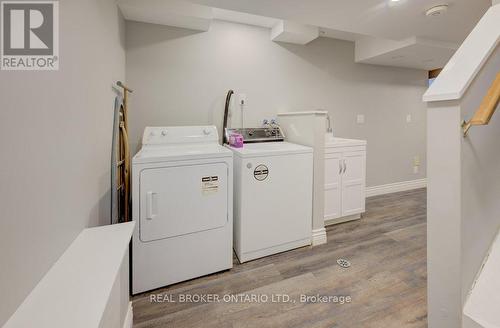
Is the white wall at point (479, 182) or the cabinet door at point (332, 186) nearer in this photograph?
the white wall at point (479, 182)

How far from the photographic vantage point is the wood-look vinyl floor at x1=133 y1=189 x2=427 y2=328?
4.57 ft

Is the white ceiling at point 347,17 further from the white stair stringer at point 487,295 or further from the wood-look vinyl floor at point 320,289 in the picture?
the wood-look vinyl floor at point 320,289

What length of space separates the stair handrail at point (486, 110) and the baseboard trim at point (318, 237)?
1.65m

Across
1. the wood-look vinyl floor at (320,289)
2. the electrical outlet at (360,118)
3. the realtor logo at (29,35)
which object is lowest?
the wood-look vinyl floor at (320,289)

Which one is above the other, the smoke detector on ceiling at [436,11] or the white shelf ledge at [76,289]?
the smoke detector on ceiling at [436,11]

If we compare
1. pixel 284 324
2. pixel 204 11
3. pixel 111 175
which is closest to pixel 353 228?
pixel 284 324

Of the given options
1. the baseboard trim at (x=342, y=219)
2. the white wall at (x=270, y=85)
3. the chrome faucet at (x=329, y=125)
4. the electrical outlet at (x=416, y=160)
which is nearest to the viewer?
the white wall at (x=270, y=85)

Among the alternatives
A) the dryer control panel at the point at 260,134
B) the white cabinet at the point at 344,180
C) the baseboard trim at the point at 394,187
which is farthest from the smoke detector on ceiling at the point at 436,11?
the baseboard trim at the point at 394,187

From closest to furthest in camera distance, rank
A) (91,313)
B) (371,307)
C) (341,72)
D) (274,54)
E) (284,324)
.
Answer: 1. (91,313)
2. (284,324)
3. (371,307)
4. (274,54)
5. (341,72)

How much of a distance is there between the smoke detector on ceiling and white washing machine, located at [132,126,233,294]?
2.20 metres

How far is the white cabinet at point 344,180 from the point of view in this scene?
2.61 metres

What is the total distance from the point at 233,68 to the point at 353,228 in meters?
2.38

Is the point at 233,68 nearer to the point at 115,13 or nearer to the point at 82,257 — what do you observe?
the point at 115,13

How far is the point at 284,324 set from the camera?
1.36m
